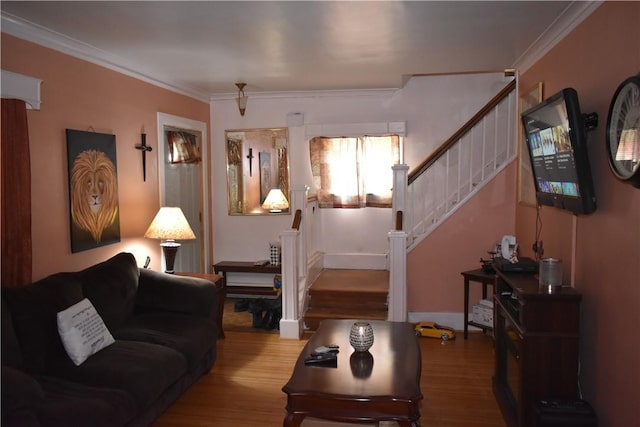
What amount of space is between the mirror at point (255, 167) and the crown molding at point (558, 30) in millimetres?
2759

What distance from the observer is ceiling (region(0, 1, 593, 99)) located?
3.02m

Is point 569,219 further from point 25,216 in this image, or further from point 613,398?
point 25,216

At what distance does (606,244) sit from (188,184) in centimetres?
429

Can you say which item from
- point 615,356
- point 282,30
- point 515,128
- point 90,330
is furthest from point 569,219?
point 90,330

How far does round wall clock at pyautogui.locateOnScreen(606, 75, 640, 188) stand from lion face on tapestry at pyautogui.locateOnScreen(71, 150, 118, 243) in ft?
11.1

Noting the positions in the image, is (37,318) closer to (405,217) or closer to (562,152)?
(562,152)

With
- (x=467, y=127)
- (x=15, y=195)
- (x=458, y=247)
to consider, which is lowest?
(x=458, y=247)

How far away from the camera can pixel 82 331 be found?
3096 mm

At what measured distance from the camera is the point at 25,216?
124 inches

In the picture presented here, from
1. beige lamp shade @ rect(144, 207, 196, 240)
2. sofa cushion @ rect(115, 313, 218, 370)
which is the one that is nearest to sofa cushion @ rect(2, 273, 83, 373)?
sofa cushion @ rect(115, 313, 218, 370)

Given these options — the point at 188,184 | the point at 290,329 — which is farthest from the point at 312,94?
the point at 290,329

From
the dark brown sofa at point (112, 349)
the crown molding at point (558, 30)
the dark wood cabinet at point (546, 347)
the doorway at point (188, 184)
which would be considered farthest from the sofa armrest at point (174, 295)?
the crown molding at point (558, 30)

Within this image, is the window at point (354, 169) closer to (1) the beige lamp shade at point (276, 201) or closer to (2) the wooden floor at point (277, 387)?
(1) the beige lamp shade at point (276, 201)

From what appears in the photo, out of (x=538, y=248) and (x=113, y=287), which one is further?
(x=538, y=248)
